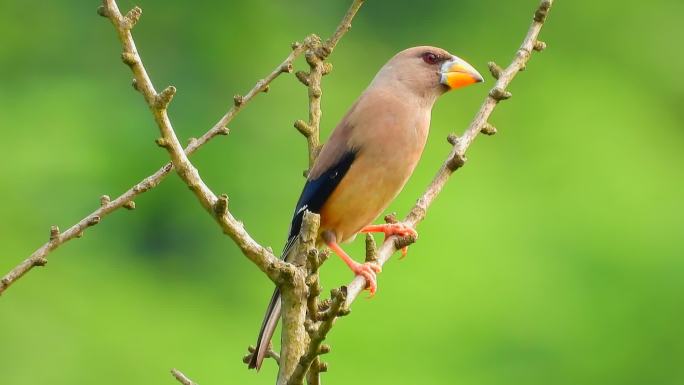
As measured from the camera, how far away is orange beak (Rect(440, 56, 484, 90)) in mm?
5129

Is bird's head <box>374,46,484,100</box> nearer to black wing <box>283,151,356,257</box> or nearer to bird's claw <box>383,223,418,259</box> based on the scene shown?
black wing <box>283,151,356,257</box>

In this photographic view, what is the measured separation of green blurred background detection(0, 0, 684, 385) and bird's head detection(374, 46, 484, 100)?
16.0 ft

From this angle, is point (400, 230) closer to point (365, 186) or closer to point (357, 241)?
point (365, 186)

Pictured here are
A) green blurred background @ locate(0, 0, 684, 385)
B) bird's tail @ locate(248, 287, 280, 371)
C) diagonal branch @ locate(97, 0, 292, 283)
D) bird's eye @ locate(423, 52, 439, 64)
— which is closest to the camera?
diagonal branch @ locate(97, 0, 292, 283)

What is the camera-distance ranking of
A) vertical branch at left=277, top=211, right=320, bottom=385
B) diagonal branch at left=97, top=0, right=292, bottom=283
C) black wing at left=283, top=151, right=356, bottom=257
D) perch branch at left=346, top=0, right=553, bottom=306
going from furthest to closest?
1. black wing at left=283, top=151, right=356, bottom=257
2. perch branch at left=346, top=0, right=553, bottom=306
3. vertical branch at left=277, top=211, right=320, bottom=385
4. diagonal branch at left=97, top=0, right=292, bottom=283

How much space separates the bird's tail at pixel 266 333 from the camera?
4.04 metres

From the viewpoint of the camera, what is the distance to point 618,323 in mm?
11188

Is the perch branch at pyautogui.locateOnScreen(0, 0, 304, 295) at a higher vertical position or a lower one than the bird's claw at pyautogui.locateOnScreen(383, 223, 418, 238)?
lower

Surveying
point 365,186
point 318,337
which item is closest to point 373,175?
point 365,186

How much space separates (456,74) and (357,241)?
5.89 m

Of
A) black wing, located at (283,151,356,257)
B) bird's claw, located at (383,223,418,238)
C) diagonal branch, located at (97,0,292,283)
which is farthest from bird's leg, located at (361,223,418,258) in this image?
diagonal branch, located at (97,0,292,283)

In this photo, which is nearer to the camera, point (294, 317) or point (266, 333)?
point (294, 317)

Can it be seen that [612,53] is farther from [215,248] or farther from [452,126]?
[215,248]

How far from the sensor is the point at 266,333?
4.08m
